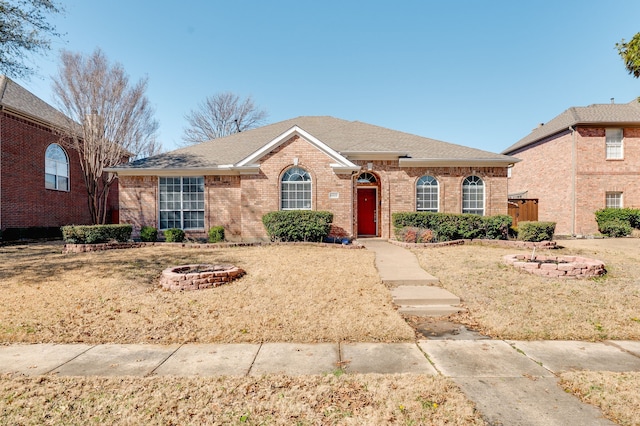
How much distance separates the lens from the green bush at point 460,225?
13008mm

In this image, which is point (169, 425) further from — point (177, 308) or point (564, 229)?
point (564, 229)

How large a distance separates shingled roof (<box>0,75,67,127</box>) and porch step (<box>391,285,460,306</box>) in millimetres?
17857

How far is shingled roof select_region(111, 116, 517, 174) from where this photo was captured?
47.8ft

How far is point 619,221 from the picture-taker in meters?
16.9

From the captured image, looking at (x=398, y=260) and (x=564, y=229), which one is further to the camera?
(x=564, y=229)

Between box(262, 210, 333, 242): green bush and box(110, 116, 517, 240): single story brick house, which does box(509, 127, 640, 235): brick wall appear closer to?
box(110, 116, 517, 240): single story brick house

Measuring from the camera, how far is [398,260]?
9.74 metres

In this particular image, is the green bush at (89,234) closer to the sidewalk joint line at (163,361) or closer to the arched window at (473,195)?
the sidewalk joint line at (163,361)

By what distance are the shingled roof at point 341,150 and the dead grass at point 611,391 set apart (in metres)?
11.2

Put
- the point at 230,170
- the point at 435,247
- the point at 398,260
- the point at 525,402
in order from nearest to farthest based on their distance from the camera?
1. the point at 525,402
2. the point at 398,260
3. the point at 435,247
4. the point at 230,170

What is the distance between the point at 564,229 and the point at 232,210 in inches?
770

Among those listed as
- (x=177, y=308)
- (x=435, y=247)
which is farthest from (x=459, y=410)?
(x=435, y=247)

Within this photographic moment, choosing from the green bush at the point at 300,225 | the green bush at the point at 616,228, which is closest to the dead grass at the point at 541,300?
the green bush at the point at 300,225

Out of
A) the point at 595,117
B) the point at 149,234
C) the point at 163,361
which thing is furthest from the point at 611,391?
the point at 595,117
